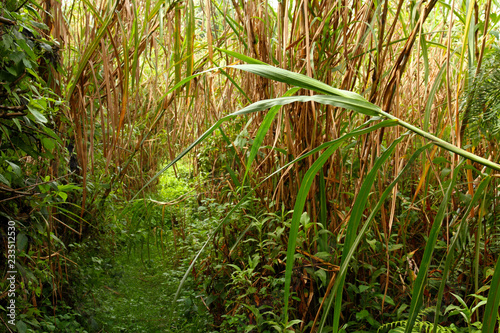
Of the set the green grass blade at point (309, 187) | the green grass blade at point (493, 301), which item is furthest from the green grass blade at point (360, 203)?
the green grass blade at point (493, 301)

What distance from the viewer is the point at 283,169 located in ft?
3.94

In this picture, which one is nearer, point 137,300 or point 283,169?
point 283,169

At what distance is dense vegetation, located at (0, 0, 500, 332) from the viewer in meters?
0.77

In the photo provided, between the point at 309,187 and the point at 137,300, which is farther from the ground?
the point at 309,187

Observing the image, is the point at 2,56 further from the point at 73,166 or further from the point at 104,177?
the point at 104,177

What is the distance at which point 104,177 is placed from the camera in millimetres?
1913

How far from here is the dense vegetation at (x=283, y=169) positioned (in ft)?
2.52

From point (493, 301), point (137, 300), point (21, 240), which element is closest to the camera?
point (493, 301)

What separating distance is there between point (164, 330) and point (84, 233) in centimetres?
69

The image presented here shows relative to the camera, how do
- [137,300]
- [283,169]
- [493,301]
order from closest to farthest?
1. [493,301]
2. [283,169]
3. [137,300]

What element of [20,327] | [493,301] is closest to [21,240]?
[20,327]

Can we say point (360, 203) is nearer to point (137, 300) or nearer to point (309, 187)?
point (309, 187)

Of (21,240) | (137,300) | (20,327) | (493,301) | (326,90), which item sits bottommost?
(137,300)

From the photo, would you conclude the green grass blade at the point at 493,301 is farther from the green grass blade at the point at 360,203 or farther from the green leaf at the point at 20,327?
the green leaf at the point at 20,327
